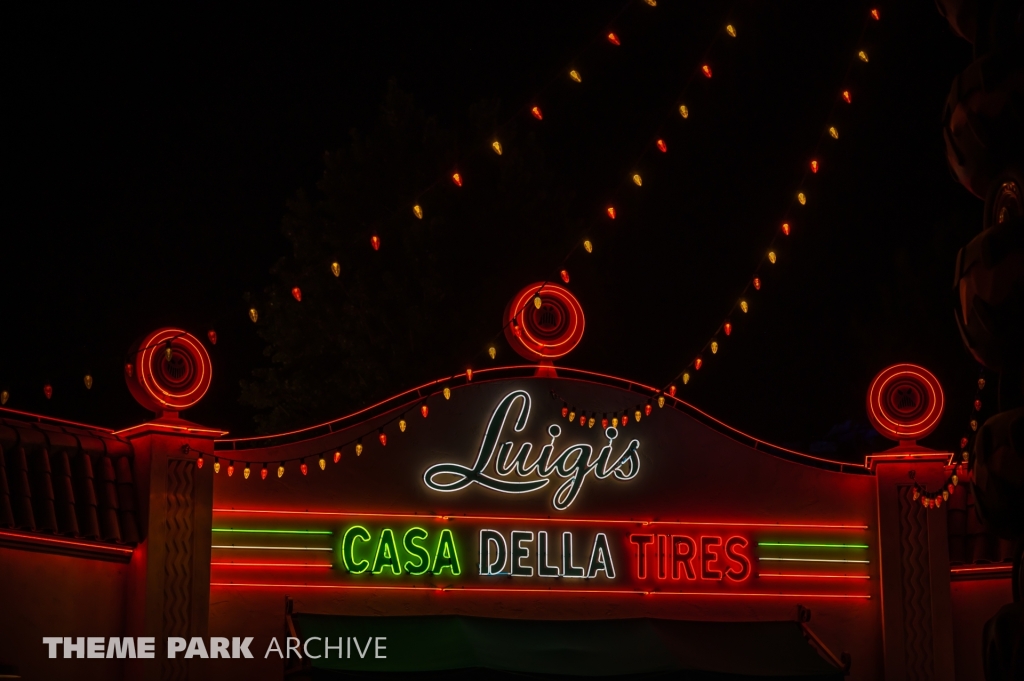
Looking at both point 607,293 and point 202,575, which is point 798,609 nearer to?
point 202,575

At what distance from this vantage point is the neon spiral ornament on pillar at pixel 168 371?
12164mm

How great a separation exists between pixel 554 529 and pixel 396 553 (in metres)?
1.55

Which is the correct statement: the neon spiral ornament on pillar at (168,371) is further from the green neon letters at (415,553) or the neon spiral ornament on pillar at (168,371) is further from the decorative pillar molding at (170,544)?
the green neon letters at (415,553)

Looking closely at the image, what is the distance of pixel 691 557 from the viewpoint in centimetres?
1343

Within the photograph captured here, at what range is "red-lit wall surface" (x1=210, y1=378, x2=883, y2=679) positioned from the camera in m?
12.6

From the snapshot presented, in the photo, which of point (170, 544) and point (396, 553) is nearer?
point (170, 544)

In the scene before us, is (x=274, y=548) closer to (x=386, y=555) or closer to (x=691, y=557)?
(x=386, y=555)

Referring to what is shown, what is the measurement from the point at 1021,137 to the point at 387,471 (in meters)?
8.80

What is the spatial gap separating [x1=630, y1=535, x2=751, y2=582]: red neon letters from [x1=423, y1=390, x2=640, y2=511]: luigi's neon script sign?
0.71 metres

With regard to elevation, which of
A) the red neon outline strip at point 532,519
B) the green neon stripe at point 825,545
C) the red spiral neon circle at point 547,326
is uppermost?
the red spiral neon circle at point 547,326

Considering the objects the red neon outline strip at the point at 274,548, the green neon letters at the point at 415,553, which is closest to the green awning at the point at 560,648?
the green neon letters at the point at 415,553

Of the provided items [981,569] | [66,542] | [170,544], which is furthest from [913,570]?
[66,542]

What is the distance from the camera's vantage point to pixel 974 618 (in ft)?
44.3

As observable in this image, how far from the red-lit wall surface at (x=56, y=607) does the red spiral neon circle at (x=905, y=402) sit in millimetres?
7441
